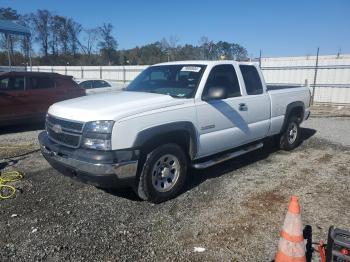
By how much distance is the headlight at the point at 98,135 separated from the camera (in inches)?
154

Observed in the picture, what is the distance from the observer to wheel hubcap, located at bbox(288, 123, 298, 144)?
7.40 metres

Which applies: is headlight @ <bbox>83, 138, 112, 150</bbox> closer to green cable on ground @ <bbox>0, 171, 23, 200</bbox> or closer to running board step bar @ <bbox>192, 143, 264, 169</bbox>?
Answer: running board step bar @ <bbox>192, 143, 264, 169</bbox>

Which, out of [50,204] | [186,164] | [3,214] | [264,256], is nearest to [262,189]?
[186,164]

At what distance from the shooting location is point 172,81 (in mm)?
5277

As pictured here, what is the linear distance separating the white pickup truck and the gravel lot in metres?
0.43

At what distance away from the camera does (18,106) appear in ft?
29.6

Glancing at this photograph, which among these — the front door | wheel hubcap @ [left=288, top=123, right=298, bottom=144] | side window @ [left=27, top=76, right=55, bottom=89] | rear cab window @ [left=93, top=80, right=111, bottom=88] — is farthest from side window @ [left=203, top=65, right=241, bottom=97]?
rear cab window @ [left=93, top=80, right=111, bottom=88]

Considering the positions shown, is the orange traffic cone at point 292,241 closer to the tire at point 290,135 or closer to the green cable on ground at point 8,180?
the green cable on ground at point 8,180

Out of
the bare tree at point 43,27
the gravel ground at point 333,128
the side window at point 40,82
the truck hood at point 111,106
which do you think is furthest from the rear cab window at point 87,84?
the bare tree at point 43,27

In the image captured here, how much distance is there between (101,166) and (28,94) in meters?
6.33

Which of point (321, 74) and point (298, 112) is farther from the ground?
point (321, 74)

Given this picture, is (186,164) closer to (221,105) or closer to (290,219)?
(221,105)

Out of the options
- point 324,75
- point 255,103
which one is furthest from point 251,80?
point 324,75

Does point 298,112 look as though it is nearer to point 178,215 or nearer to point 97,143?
point 178,215
